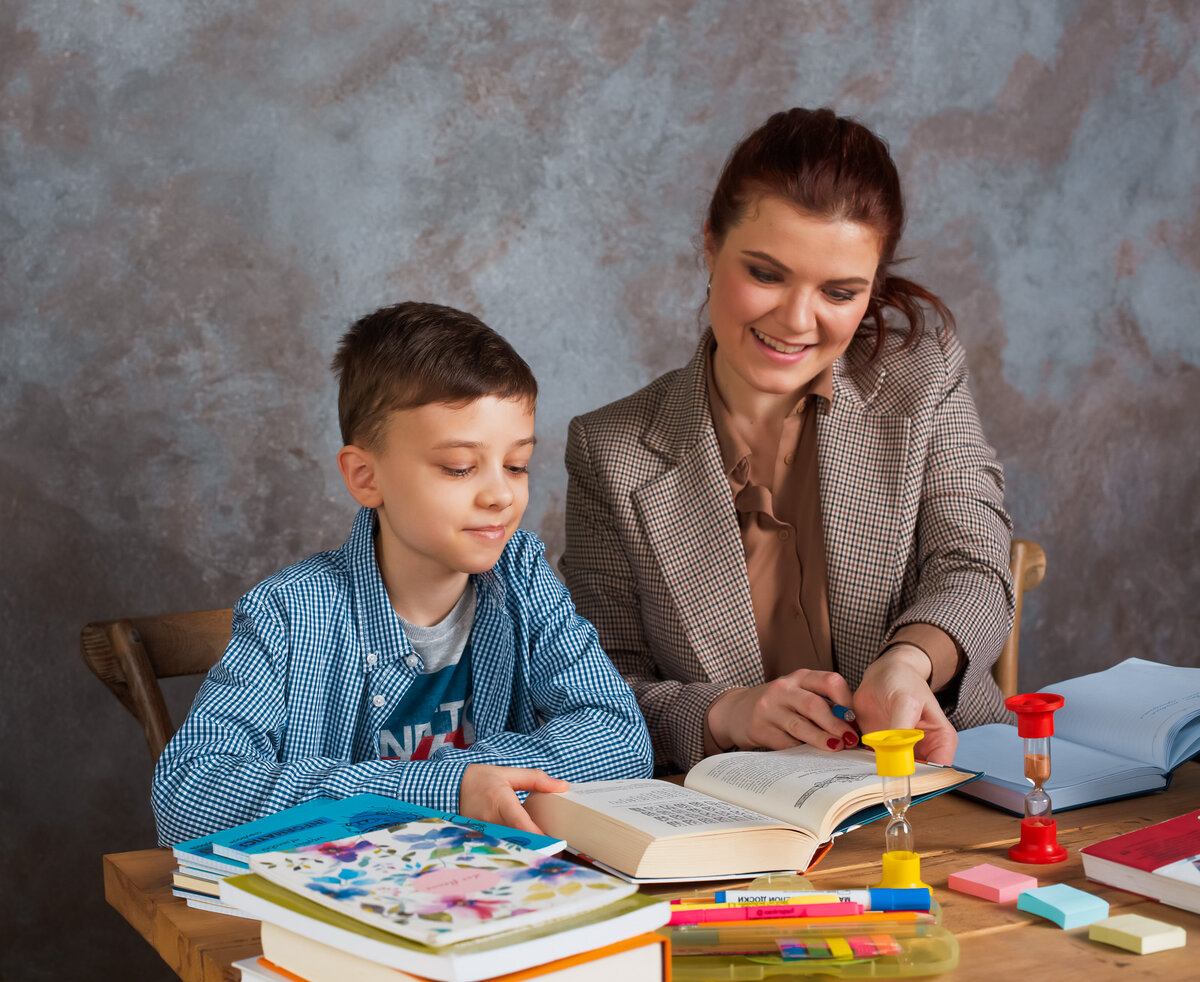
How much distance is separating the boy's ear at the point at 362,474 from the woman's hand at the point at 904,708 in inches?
22.8

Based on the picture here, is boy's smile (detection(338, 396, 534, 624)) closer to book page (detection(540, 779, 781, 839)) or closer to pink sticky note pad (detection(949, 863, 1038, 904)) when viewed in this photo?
book page (detection(540, 779, 781, 839))

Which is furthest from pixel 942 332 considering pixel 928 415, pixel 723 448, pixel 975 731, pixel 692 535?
pixel 975 731

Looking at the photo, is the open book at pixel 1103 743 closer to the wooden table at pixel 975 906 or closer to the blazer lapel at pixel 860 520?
the wooden table at pixel 975 906

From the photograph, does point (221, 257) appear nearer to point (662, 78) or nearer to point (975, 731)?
point (662, 78)

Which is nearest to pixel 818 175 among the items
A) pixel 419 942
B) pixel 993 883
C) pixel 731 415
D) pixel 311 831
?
pixel 731 415

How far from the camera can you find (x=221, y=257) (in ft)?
7.96

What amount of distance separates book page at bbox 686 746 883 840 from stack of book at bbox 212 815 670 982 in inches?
12.3

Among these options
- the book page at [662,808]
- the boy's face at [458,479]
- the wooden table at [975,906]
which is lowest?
the wooden table at [975,906]

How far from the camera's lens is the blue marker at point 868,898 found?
914mm

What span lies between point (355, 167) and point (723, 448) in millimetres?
1143

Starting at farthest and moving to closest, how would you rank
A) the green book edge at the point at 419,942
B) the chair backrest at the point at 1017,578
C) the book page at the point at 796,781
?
1. the chair backrest at the point at 1017,578
2. the book page at the point at 796,781
3. the green book edge at the point at 419,942

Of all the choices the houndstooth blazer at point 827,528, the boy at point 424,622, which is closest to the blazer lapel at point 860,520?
the houndstooth blazer at point 827,528

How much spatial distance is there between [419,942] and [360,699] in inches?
28.6

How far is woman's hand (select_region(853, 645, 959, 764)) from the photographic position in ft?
4.14
